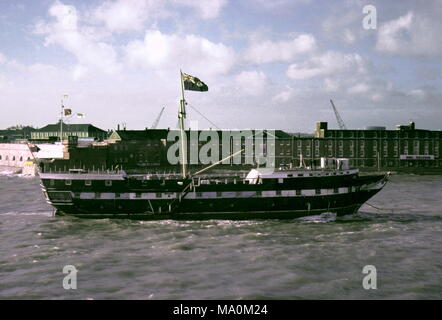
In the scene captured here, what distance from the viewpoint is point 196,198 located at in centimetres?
3606

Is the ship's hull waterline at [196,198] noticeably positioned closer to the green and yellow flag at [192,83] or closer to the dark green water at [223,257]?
the dark green water at [223,257]

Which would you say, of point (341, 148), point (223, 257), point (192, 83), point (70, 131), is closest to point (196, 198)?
point (192, 83)

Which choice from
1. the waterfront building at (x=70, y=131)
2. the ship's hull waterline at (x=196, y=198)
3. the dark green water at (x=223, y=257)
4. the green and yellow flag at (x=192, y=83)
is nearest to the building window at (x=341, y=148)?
the dark green water at (x=223, y=257)

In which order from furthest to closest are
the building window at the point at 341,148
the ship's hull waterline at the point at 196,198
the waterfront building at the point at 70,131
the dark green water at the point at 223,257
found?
the waterfront building at the point at 70,131
the building window at the point at 341,148
the ship's hull waterline at the point at 196,198
the dark green water at the point at 223,257

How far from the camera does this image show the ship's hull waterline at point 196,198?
1411 inches

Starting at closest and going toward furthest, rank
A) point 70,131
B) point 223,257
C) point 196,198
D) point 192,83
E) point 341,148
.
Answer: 1. point 223,257
2. point 196,198
3. point 192,83
4. point 341,148
5. point 70,131

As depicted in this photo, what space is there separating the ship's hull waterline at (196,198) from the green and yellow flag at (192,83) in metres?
8.81

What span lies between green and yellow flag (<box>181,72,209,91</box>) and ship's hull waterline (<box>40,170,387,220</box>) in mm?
8815

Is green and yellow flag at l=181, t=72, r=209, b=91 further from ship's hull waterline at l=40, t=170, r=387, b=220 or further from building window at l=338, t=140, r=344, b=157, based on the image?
building window at l=338, t=140, r=344, b=157

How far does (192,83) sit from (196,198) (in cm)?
1051

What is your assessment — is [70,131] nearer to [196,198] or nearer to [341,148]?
[341,148]

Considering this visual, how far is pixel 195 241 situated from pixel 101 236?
708 cm

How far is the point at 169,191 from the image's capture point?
36219 mm
